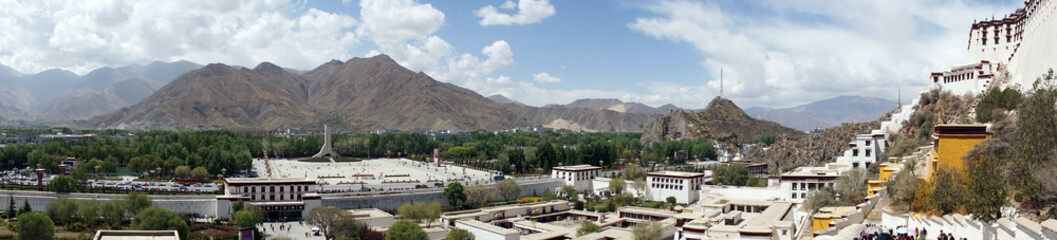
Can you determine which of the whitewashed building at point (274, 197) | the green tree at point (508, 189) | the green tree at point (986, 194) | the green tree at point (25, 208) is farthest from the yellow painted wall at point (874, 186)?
the green tree at point (25, 208)

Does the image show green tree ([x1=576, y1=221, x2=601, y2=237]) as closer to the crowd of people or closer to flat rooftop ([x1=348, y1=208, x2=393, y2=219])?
flat rooftop ([x1=348, y1=208, x2=393, y2=219])

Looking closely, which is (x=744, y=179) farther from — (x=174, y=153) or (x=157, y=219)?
(x=174, y=153)

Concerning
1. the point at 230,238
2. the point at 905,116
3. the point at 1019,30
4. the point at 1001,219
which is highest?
the point at 1019,30

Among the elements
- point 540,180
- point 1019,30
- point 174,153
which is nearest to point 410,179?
point 540,180

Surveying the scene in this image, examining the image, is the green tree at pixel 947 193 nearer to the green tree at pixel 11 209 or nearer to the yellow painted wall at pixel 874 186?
the yellow painted wall at pixel 874 186

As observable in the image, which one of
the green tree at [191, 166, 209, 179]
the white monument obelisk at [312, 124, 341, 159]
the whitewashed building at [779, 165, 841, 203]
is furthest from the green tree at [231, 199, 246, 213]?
the white monument obelisk at [312, 124, 341, 159]

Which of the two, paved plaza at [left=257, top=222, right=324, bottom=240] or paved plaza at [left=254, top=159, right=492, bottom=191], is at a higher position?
paved plaza at [left=254, top=159, right=492, bottom=191]
